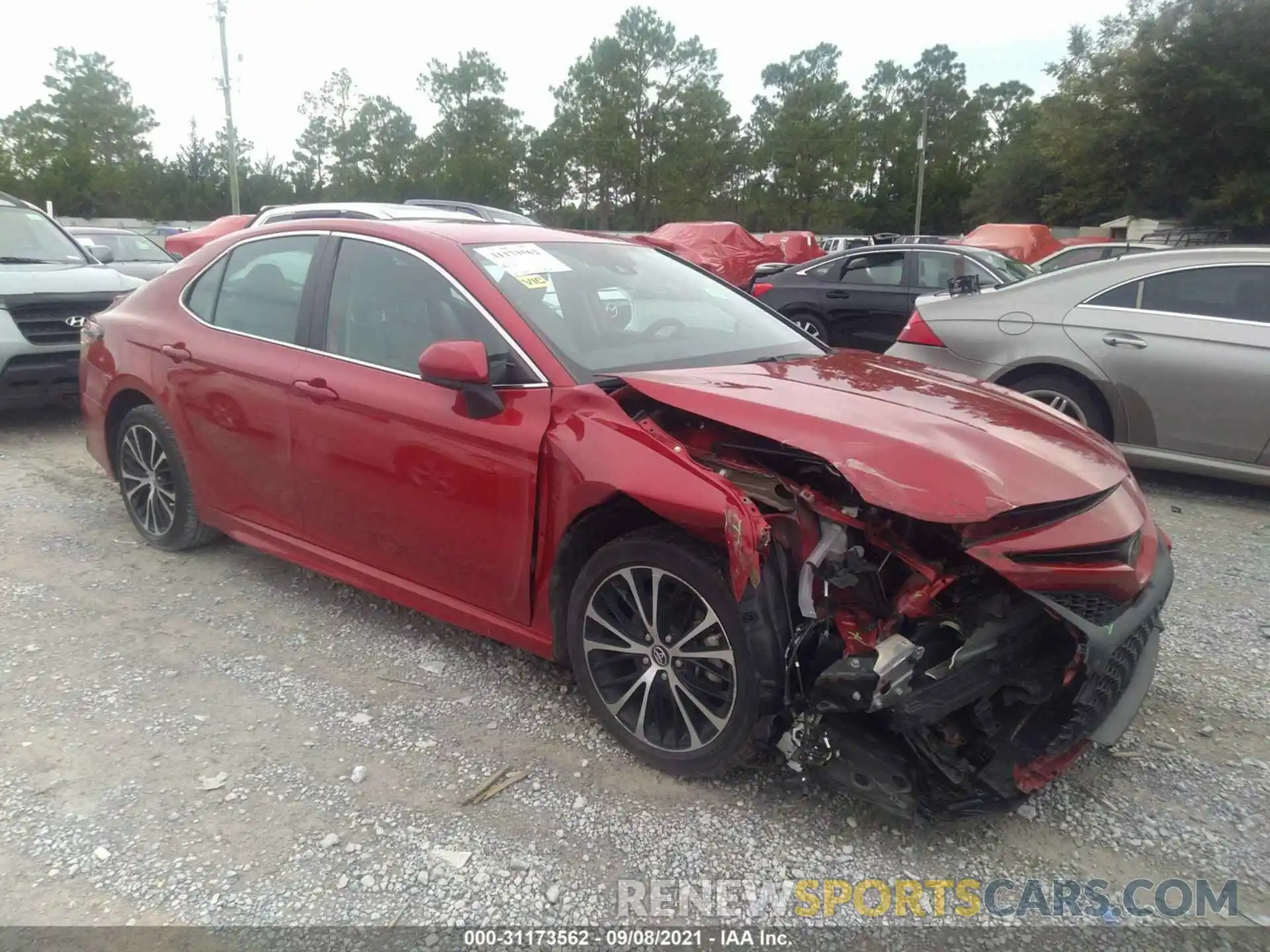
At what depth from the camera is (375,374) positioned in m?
3.34

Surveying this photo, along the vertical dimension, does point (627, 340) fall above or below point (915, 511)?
above

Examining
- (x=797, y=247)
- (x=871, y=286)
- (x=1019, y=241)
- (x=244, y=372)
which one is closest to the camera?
(x=244, y=372)

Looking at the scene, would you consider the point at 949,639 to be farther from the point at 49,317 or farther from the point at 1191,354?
the point at 49,317

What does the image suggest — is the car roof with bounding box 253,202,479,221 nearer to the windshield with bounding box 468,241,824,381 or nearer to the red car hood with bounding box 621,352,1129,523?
the windshield with bounding box 468,241,824,381

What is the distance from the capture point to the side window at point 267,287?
3734 millimetres

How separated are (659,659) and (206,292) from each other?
2.93m

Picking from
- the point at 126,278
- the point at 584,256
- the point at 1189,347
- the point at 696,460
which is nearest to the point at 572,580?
the point at 696,460

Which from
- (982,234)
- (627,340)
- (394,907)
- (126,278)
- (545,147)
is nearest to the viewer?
(394,907)

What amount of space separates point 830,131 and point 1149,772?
6149 cm

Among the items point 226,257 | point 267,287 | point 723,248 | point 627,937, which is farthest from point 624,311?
point 723,248

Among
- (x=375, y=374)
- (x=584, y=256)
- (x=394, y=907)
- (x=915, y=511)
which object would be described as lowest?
(x=394, y=907)

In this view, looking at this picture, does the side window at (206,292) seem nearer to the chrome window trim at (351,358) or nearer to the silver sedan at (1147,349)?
the chrome window trim at (351,358)

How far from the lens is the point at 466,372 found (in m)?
2.85

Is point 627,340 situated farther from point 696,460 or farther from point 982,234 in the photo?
A: point 982,234
